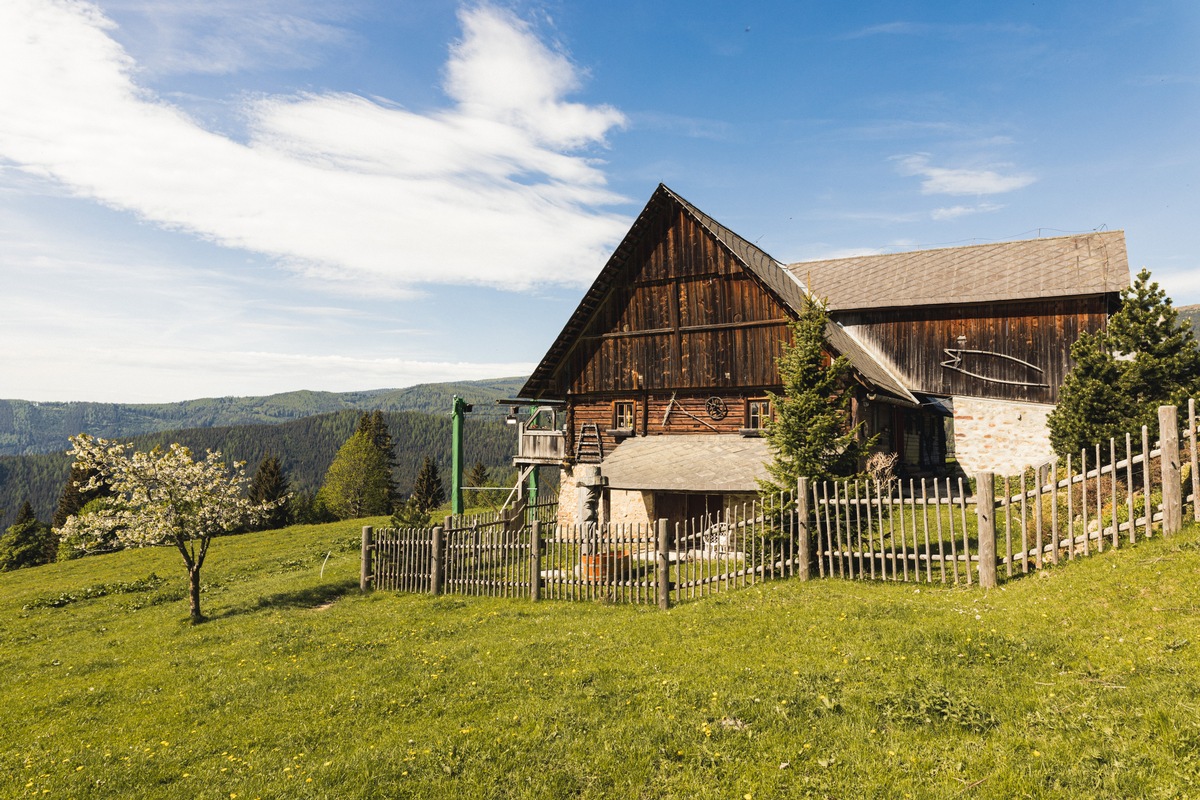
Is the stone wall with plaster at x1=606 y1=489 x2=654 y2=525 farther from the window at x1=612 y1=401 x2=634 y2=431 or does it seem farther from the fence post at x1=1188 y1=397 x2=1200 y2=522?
the fence post at x1=1188 y1=397 x2=1200 y2=522

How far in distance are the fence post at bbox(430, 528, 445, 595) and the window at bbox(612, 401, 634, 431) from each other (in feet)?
37.4

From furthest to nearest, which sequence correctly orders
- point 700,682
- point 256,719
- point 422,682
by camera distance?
point 422,682 < point 256,719 < point 700,682

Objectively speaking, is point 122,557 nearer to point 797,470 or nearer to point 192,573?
point 192,573

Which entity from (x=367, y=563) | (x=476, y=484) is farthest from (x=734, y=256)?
(x=476, y=484)

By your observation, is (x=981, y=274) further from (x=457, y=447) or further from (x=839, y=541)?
(x=457, y=447)

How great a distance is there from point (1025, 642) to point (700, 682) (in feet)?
13.2

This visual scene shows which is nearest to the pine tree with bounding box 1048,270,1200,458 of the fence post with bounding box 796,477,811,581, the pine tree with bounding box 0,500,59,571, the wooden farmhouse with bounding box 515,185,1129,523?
the wooden farmhouse with bounding box 515,185,1129,523

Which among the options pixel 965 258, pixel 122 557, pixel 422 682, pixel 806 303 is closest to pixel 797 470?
pixel 806 303

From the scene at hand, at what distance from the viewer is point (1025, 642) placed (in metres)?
8.19

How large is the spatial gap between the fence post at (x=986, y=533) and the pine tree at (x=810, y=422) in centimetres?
360

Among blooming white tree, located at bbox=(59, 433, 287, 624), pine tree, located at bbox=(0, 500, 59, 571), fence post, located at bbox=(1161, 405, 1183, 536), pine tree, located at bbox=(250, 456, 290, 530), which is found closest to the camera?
fence post, located at bbox=(1161, 405, 1183, 536)

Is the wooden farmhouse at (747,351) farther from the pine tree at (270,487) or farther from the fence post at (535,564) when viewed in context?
the pine tree at (270,487)

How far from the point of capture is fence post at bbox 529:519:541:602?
15.9 m

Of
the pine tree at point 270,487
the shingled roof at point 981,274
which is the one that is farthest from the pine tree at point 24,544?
the shingled roof at point 981,274
